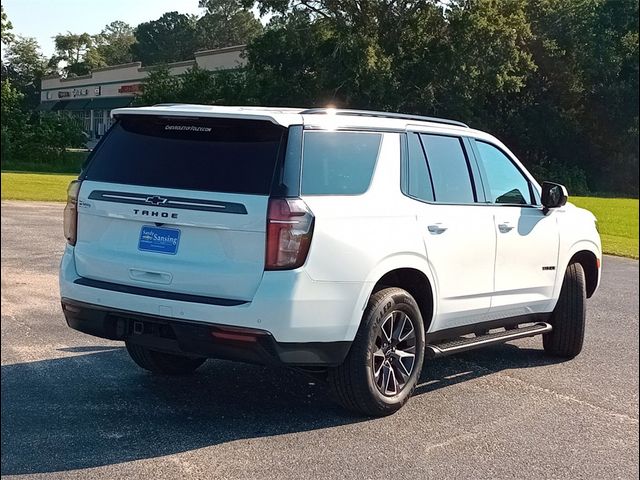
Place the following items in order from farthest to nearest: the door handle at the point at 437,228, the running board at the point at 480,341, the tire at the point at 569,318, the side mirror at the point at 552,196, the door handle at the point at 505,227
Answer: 1. the tire at the point at 569,318
2. the side mirror at the point at 552,196
3. the door handle at the point at 505,227
4. the running board at the point at 480,341
5. the door handle at the point at 437,228

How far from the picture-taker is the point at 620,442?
187 inches

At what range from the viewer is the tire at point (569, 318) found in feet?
22.2

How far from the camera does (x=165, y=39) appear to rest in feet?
14.5

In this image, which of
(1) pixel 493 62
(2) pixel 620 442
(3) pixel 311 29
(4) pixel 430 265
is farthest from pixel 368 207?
(1) pixel 493 62

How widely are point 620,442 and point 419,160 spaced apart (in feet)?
7.19

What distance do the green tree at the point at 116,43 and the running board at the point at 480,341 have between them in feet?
8.93

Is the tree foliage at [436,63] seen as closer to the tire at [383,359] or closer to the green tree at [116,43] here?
the green tree at [116,43]

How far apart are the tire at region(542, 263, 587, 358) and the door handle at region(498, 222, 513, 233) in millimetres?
1018

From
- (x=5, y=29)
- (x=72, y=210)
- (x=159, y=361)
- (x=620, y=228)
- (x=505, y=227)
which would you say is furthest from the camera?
(x=620, y=228)

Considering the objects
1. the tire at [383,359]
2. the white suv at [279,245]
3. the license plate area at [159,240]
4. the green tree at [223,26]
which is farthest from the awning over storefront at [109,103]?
the tire at [383,359]

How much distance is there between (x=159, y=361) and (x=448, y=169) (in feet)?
8.09

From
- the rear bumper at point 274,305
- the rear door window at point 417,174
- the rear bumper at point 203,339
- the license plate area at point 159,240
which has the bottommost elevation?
the rear bumper at point 203,339

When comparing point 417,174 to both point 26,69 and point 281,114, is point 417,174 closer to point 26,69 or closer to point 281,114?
point 281,114

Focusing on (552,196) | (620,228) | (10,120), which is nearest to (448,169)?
(552,196)
